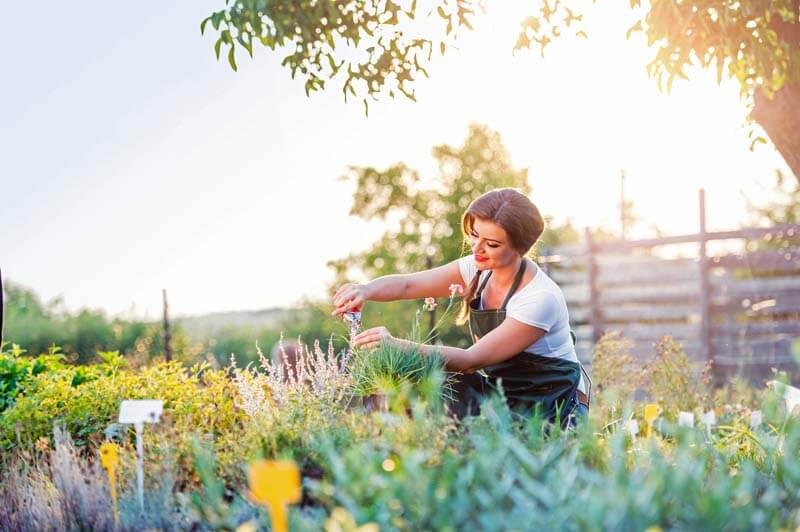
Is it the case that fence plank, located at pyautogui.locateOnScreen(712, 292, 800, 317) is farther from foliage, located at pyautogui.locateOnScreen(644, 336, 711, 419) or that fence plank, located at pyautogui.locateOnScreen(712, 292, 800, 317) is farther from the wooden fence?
foliage, located at pyautogui.locateOnScreen(644, 336, 711, 419)

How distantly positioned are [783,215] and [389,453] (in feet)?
46.0

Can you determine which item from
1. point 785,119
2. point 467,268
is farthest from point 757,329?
point 467,268

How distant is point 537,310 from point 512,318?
4.1 inches

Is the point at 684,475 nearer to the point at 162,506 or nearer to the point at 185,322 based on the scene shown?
the point at 162,506

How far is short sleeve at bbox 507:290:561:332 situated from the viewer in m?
3.63

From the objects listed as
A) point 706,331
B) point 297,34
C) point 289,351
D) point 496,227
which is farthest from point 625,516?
point 706,331

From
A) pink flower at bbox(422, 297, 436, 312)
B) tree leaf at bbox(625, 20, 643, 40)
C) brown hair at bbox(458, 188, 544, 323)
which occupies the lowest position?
pink flower at bbox(422, 297, 436, 312)

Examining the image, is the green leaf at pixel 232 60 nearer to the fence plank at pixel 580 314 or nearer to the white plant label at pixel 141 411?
the white plant label at pixel 141 411

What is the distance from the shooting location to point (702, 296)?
10.0 meters

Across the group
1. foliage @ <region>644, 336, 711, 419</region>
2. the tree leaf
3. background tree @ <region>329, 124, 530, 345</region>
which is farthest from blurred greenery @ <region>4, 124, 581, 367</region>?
the tree leaf

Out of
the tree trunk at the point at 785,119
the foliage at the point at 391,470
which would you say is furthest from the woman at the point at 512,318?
the tree trunk at the point at 785,119

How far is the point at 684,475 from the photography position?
6.40 ft

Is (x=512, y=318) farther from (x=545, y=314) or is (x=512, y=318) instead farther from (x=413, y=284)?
(x=413, y=284)

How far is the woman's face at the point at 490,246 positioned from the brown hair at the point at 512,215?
0.7 inches
